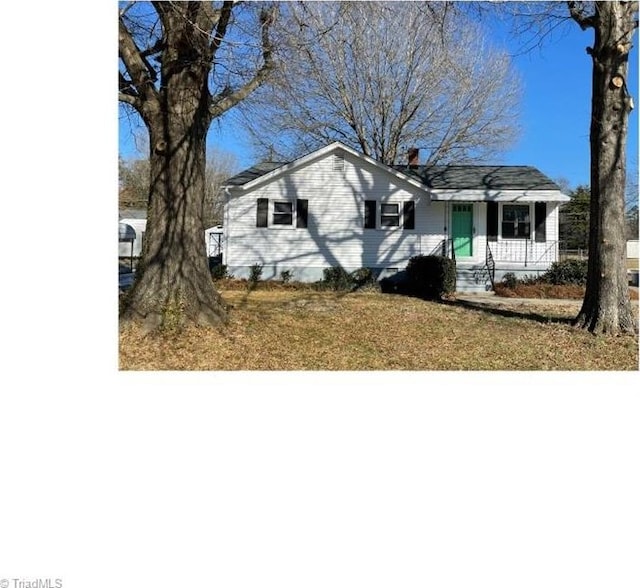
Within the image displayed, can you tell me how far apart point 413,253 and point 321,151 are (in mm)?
3653

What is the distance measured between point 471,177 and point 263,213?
5937 millimetres

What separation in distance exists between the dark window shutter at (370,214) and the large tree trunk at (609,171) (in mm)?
6733

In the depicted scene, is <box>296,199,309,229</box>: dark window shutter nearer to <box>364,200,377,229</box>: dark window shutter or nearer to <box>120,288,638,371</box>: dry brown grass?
<box>364,200,377,229</box>: dark window shutter

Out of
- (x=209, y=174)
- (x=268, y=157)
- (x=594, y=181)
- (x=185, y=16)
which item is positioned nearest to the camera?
(x=185, y=16)

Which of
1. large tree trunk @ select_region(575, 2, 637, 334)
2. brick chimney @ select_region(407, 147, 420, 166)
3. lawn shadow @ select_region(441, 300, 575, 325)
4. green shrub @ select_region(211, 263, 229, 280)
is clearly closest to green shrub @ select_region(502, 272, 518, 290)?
lawn shadow @ select_region(441, 300, 575, 325)

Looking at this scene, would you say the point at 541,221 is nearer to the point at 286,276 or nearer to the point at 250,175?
the point at 286,276

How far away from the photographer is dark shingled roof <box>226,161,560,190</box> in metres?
13.2

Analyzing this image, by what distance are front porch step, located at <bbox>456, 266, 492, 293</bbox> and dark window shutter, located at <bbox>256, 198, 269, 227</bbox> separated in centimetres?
522

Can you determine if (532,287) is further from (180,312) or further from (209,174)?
(209,174)

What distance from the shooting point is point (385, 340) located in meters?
6.41

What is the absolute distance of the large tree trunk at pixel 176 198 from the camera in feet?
20.1

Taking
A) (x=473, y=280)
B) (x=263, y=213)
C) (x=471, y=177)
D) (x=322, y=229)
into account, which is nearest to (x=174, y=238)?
(x=263, y=213)

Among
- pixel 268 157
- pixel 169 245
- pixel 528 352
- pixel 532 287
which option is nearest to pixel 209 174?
pixel 268 157

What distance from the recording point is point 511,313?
840cm
